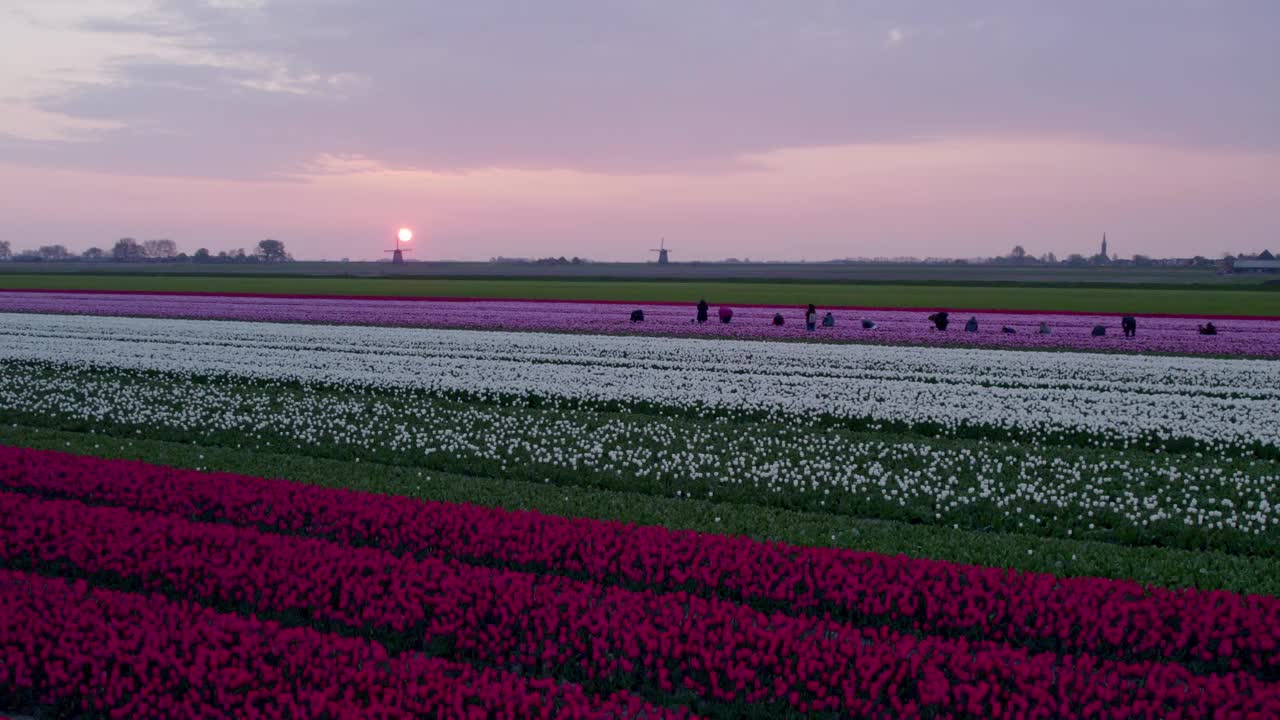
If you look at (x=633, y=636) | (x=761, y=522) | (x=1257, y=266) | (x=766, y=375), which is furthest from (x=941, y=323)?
(x=1257, y=266)

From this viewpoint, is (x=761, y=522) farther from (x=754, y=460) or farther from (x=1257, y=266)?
(x=1257, y=266)

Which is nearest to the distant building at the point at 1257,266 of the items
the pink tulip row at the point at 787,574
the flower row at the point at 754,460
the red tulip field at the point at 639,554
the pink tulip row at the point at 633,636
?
the red tulip field at the point at 639,554

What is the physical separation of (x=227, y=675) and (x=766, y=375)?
2108 cm

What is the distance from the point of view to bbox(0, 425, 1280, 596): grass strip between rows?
10.7m

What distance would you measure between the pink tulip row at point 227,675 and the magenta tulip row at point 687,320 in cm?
3173

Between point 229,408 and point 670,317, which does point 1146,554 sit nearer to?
point 229,408

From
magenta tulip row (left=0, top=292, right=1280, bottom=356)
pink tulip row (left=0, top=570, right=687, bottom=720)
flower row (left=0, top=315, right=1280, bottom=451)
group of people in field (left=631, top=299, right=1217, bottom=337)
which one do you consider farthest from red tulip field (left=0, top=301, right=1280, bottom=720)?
group of people in field (left=631, top=299, right=1217, bottom=337)

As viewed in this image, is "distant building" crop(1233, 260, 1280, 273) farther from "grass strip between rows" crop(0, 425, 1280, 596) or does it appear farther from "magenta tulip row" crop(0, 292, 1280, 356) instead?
"grass strip between rows" crop(0, 425, 1280, 596)

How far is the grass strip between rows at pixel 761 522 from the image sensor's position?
10727 millimetres

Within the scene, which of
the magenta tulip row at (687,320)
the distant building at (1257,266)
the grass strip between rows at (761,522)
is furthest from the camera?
the distant building at (1257,266)

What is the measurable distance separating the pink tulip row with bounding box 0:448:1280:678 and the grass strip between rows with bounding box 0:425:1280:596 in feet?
4.19

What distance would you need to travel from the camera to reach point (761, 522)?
41.3ft

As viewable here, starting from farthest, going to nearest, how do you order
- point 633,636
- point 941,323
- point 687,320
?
point 687,320
point 941,323
point 633,636

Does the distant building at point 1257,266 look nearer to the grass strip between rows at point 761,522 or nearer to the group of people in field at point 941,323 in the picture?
the group of people in field at point 941,323
